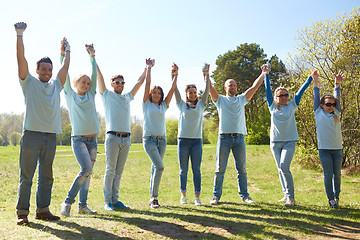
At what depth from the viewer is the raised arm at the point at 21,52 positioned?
4734mm

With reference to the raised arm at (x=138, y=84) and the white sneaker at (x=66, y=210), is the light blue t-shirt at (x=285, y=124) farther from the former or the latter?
the white sneaker at (x=66, y=210)

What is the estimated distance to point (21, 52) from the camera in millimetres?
4746

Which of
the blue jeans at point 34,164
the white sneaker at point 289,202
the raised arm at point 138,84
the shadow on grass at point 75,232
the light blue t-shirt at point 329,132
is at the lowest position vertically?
the shadow on grass at point 75,232

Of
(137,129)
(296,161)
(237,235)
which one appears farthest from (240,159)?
(137,129)

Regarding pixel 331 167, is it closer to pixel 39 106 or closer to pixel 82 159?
pixel 82 159

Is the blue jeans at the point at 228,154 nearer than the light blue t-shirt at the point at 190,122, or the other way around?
the light blue t-shirt at the point at 190,122

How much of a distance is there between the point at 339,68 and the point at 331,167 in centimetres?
724

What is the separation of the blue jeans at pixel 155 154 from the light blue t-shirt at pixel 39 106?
6.44ft

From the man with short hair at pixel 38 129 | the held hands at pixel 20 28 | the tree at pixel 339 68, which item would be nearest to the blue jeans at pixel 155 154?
the man with short hair at pixel 38 129

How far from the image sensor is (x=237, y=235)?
480 cm

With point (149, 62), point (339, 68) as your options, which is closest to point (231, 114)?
point (149, 62)

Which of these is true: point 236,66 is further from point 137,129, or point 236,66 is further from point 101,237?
point 101,237

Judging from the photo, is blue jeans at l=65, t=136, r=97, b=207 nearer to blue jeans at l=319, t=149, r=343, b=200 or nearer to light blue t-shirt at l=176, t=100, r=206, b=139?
light blue t-shirt at l=176, t=100, r=206, b=139

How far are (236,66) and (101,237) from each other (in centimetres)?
3749
